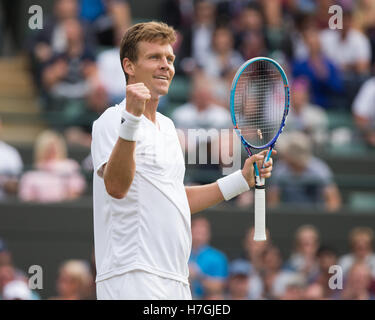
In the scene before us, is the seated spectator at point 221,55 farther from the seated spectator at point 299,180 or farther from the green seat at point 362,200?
the green seat at point 362,200

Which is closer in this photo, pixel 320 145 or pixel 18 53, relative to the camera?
pixel 320 145

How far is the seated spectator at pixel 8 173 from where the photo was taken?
9.30 m

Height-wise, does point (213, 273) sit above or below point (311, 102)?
below

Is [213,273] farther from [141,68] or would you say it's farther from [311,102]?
[141,68]

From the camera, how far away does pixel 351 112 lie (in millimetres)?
11328

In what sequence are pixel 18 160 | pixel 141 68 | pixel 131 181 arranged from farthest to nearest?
pixel 18 160 → pixel 141 68 → pixel 131 181

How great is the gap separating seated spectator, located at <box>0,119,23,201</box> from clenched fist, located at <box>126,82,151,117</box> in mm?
5217

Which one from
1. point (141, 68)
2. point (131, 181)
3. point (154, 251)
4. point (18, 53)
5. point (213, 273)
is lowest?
point (213, 273)

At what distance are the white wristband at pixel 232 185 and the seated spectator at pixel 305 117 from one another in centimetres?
490

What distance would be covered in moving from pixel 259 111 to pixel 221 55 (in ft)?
12.6

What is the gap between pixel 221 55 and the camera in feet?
37.1

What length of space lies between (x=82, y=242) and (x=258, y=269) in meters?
1.70

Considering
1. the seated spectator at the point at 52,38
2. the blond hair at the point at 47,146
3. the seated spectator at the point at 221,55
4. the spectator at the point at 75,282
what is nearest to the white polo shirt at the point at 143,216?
the spectator at the point at 75,282
